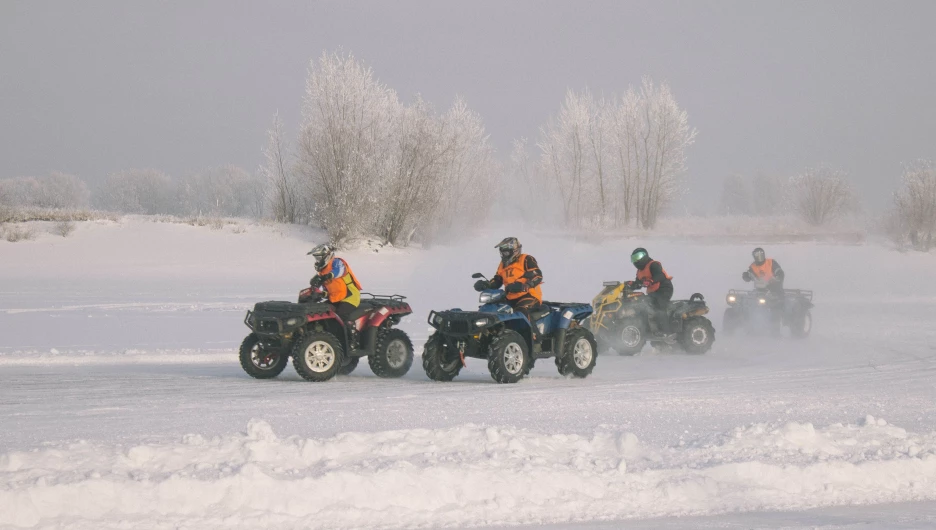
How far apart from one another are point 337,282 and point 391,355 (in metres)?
1.32

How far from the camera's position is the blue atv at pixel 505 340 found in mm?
12234

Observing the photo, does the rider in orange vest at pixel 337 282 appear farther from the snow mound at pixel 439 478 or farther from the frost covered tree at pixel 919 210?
the frost covered tree at pixel 919 210

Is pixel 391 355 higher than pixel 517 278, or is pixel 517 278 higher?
pixel 517 278

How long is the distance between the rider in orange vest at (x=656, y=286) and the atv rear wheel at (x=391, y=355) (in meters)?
5.26

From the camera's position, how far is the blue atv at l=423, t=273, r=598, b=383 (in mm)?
12234

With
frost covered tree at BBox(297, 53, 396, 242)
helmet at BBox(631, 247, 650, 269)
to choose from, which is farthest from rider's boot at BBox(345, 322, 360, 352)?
frost covered tree at BBox(297, 53, 396, 242)

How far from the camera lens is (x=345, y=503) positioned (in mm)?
5969

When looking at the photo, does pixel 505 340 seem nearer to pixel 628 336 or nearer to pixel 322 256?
pixel 322 256

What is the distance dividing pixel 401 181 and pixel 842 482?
42.2 m

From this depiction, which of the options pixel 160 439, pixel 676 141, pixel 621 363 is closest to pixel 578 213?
pixel 676 141

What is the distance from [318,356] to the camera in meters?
12.6

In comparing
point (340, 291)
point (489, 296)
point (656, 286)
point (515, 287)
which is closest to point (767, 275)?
point (656, 286)

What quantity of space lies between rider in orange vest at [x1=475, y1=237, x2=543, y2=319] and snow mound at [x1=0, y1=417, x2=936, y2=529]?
197 inches

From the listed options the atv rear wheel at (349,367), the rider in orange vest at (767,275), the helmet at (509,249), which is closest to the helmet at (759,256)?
the rider in orange vest at (767,275)
